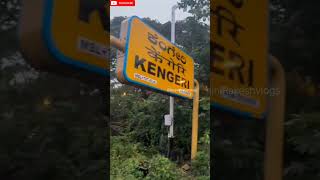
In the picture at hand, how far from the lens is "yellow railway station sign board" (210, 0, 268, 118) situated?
156cm

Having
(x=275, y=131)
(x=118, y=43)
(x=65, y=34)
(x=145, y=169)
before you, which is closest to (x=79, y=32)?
(x=65, y=34)

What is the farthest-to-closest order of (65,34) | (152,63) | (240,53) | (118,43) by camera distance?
(152,63), (118,43), (240,53), (65,34)

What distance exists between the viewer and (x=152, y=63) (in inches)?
181

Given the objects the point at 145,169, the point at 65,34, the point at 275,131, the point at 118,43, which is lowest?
the point at 145,169

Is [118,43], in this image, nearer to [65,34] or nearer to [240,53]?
[240,53]

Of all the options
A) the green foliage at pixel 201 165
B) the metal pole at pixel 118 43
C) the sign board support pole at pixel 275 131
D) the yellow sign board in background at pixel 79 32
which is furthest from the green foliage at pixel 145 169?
the yellow sign board in background at pixel 79 32

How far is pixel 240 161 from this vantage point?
1655 mm

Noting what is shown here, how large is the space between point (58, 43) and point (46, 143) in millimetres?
389

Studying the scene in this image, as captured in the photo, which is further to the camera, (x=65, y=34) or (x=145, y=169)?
(x=145, y=169)

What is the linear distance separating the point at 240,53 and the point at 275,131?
1.21ft

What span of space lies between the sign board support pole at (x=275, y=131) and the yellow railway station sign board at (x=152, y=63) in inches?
98.1

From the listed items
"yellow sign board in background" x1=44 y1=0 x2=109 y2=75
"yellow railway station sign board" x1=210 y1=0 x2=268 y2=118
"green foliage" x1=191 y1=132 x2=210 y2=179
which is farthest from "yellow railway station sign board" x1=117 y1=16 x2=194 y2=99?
"yellow sign board in background" x1=44 y1=0 x2=109 y2=75

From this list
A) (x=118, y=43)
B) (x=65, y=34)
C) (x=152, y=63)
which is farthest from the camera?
(x=152, y=63)

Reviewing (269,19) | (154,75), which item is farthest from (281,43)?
(154,75)
